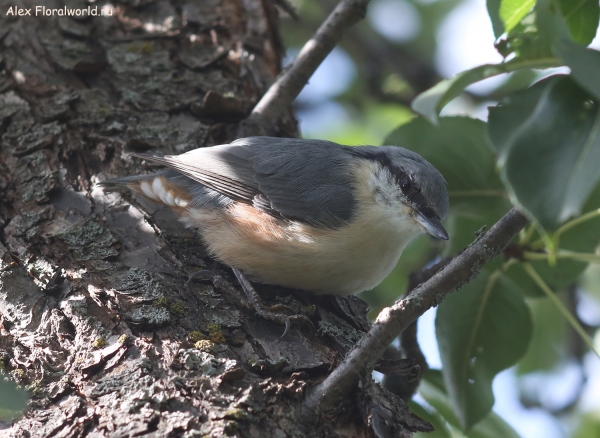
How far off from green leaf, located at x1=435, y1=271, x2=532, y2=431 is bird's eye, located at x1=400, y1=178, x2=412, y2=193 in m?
0.63

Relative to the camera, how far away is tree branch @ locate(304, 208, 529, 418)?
5.91 feet

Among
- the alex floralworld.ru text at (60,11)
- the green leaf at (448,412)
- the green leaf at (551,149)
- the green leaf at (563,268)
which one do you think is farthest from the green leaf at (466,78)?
the alex floralworld.ru text at (60,11)

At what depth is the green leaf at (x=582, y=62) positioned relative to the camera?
1.45 metres

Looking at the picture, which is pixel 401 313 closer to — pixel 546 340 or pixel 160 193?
pixel 160 193

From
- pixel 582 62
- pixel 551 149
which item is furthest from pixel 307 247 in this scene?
pixel 582 62

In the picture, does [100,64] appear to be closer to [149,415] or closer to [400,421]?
[149,415]

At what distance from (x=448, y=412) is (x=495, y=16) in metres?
1.71

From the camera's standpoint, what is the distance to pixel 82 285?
229 cm

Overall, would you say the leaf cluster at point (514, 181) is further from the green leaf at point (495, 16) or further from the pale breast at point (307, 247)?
the pale breast at point (307, 247)

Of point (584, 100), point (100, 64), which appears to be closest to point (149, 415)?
point (584, 100)

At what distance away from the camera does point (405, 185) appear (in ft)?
10.2

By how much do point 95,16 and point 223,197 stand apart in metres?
1.49

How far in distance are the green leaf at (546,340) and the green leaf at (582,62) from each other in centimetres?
277

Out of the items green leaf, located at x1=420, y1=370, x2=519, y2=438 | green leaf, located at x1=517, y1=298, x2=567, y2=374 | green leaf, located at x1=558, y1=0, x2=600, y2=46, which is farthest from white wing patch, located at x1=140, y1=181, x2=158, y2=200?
green leaf, located at x1=517, y1=298, x2=567, y2=374
